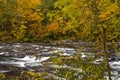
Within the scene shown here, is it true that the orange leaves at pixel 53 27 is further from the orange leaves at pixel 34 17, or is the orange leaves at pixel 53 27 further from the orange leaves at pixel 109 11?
the orange leaves at pixel 109 11

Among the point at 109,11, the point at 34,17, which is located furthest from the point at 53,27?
the point at 109,11

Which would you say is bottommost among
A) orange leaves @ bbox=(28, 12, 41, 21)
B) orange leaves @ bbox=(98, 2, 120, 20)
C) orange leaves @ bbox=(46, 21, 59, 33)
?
orange leaves @ bbox=(46, 21, 59, 33)

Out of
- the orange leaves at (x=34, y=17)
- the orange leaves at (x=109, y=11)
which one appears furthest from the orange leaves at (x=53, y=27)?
the orange leaves at (x=109, y=11)

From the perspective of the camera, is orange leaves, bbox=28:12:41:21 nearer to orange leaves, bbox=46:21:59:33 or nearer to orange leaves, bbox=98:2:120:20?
orange leaves, bbox=46:21:59:33

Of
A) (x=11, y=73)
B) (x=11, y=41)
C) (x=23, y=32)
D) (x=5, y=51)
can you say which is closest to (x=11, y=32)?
(x=23, y=32)

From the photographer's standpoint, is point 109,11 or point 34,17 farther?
point 34,17

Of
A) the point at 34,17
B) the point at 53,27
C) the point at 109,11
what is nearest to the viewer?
the point at 109,11

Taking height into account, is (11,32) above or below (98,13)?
below

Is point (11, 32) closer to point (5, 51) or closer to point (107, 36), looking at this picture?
point (5, 51)

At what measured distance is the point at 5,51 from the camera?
36.6 meters

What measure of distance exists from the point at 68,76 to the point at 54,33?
4817cm

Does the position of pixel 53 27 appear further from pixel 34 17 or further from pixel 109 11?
pixel 109 11

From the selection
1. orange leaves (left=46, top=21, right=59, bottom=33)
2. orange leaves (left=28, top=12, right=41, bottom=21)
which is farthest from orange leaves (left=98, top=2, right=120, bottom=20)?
orange leaves (left=28, top=12, right=41, bottom=21)

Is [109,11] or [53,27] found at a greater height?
[109,11]
